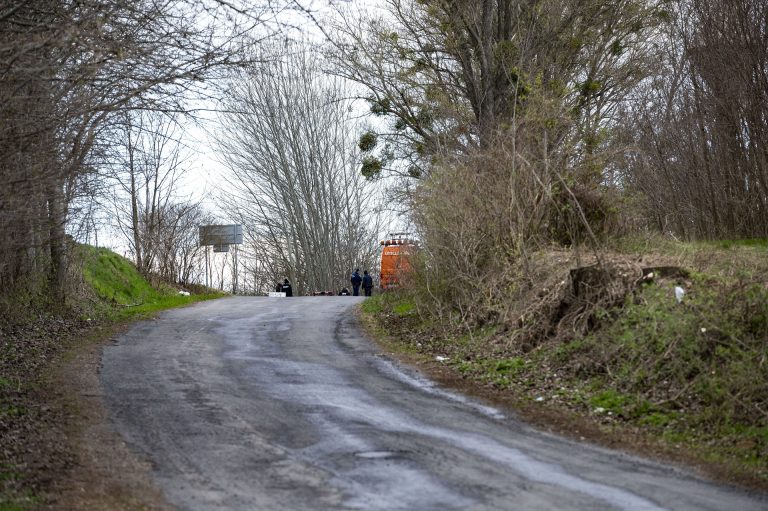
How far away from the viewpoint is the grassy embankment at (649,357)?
9906mm

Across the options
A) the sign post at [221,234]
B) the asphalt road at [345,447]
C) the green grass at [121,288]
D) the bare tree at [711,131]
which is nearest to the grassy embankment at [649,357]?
the asphalt road at [345,447]

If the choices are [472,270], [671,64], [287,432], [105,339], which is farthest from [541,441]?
[671,64]

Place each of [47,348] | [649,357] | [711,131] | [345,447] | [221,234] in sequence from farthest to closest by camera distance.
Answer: [221,234]
[711,131]
[47,348]
[649,357]
[345,447]

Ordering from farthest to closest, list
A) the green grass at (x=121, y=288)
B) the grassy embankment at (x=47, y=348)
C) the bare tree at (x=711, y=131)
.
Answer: the green grass at (x=121, y=288), the bare tree at (x=711, y=131), the grassy embankment at (x=47, y=348)

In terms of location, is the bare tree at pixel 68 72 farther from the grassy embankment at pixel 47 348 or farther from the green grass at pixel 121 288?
the green grass at pixel 121 288

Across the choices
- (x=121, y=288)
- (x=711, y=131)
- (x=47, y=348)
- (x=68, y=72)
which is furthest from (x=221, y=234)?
(x=68, y=72)

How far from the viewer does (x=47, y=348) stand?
691 inches

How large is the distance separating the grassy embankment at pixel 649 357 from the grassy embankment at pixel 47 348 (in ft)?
18.4

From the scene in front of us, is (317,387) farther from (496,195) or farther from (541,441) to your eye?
(496,195)

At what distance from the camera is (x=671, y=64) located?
3209 centimetres

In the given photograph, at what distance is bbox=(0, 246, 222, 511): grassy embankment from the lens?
8727 millimetres

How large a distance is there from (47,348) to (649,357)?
11.4 m

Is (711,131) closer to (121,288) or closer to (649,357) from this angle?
(649,357)

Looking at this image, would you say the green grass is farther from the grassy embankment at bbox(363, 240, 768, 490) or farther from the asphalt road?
the grassy embankment at bbox(363, 240, 768, 490)
